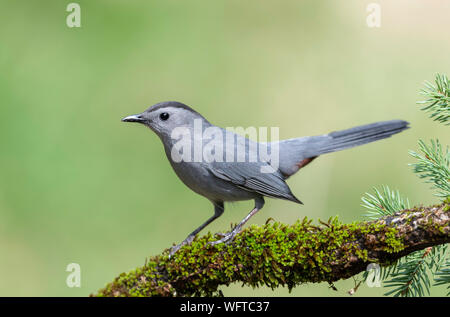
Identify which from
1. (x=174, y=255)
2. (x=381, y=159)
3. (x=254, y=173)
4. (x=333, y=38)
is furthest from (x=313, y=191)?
(x=174, y=255)

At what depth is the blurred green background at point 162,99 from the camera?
19.1 ft

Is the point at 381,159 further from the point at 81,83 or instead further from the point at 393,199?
the point at 81,83

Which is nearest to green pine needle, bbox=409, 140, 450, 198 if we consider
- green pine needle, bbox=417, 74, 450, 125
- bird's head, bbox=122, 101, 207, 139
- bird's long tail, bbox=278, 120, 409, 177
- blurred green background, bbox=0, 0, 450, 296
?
green pine needle, bbox=417, 74, 450, 125

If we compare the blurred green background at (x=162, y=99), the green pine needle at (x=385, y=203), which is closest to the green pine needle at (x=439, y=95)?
the green pine needle at (x=385, y=203)

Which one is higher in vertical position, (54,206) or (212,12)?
(212,12)

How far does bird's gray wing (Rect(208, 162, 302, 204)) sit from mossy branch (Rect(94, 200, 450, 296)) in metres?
0.82

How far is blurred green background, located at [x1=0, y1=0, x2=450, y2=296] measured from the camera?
19.1 ft

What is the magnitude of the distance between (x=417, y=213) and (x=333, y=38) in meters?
4.80

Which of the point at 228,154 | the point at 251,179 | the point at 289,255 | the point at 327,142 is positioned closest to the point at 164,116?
the point at 228,154

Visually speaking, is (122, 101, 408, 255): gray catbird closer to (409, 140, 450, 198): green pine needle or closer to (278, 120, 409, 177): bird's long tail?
(278, 120, 409, 177): bird's long tail

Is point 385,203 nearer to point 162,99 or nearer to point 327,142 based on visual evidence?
point 327,142

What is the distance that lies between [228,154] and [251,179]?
0.27 metres

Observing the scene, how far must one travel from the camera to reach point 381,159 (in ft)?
20.9

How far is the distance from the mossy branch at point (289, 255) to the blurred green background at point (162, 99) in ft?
8.69
